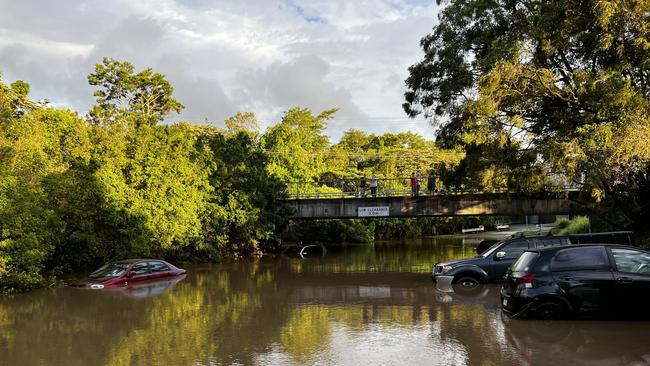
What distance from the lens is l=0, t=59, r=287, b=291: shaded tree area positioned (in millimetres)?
18031

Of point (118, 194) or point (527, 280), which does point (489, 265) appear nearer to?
point (527, 280)

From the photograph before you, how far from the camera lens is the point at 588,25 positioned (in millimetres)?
18422

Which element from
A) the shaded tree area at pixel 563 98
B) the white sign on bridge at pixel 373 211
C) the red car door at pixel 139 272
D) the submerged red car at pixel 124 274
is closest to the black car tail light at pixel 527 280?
the shaded tree area at pixel 563 98

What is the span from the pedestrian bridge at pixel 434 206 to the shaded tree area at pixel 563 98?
23.5ft

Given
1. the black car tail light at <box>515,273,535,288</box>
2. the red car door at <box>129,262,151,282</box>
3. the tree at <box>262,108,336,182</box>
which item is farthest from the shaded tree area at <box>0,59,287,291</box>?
the black car tail light at <box>515,273,535,288</box>

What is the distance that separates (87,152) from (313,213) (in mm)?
16877

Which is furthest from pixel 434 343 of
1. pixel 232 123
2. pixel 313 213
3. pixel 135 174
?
pixel 232 123

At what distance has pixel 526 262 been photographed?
10.3 metres

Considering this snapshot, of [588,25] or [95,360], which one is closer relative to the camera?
[95,360]

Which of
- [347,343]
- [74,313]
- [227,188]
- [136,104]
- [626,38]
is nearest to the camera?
[347,343]

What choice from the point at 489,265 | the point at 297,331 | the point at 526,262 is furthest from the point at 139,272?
the point at 526,262

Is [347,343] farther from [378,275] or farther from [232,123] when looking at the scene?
[232,123]

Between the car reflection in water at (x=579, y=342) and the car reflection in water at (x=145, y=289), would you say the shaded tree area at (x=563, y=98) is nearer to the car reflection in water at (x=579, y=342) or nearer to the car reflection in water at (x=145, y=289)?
the car reflection in water at (x=579, y=342)

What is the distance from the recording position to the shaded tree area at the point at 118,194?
59.2 ft
